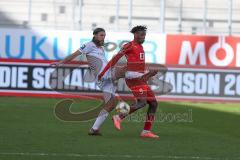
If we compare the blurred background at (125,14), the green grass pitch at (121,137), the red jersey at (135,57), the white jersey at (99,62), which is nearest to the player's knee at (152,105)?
the green grass pitch at (121,137)

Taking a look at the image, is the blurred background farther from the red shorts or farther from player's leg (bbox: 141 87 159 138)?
player's leg (bbox: 141 87 159 138)

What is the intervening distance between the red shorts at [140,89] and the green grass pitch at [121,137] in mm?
717

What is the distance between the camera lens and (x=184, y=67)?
2266 centimetres

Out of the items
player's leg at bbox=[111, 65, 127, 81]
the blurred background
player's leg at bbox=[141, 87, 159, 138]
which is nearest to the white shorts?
player's leg at bbox=[111, 65, 127, 81]

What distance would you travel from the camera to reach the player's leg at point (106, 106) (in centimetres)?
1267

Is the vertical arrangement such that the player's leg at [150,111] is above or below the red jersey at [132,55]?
below

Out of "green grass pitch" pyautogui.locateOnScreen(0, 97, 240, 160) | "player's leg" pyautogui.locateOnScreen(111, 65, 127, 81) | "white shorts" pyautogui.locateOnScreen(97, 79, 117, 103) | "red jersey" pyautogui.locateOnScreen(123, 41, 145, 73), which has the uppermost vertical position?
"red jersey" pyautogui.locateOnScreen(123, 41, 145, 73)

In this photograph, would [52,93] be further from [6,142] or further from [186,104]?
[6,142]

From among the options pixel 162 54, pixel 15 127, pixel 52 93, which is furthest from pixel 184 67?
pixel 15 127

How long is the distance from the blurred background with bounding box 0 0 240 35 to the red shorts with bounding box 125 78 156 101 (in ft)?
44.2

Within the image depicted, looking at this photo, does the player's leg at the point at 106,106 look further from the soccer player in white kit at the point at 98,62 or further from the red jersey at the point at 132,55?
the red jersey at the point at 132,55

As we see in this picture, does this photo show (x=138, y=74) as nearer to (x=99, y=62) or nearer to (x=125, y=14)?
(x=99, y=62)

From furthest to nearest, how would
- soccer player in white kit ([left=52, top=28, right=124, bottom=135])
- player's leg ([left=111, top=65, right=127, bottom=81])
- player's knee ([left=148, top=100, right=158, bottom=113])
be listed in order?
player's leg ([left=111, top=65, right=127, bottom=81]), soccer player in white kit ([left=52, top=28, right=124, bottom=135]), player's knee ([left=148, top=100, right=158, bottom=113])

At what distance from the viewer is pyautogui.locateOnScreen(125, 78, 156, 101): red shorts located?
1256 centimetres
